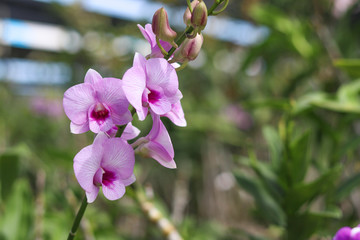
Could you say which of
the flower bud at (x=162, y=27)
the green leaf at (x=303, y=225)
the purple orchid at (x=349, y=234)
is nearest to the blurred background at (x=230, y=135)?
the green leaf at (x=303, y=225)

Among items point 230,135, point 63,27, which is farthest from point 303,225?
point 63,27

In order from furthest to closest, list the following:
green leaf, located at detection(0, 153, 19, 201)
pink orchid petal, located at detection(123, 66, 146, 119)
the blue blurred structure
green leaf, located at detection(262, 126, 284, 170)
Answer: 1. the blue blurred structure
2. green leaf, located at detection(0, 153, 19, 201)
3. green leaf, located at detection(262, 126, 284, 170)
4. pink orchid petal, located at detection(123, 66, 146, 119)

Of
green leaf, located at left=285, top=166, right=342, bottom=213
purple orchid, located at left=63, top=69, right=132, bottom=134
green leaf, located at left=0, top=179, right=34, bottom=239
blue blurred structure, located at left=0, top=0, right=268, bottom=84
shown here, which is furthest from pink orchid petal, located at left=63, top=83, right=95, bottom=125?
blue blurred structure, located at left=0, top=0, right=268, bottom=84

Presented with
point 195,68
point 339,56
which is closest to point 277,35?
point 339,56

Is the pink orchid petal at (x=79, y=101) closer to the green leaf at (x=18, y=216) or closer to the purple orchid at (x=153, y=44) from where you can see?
the purple orchid at (x=153, y=44)

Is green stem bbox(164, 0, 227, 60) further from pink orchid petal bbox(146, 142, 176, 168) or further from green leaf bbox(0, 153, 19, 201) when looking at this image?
green leaf bbox(0, 153, 19, 201)

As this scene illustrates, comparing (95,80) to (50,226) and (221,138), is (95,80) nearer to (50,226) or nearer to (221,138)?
(50,226)

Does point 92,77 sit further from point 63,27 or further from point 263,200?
point 63,27
